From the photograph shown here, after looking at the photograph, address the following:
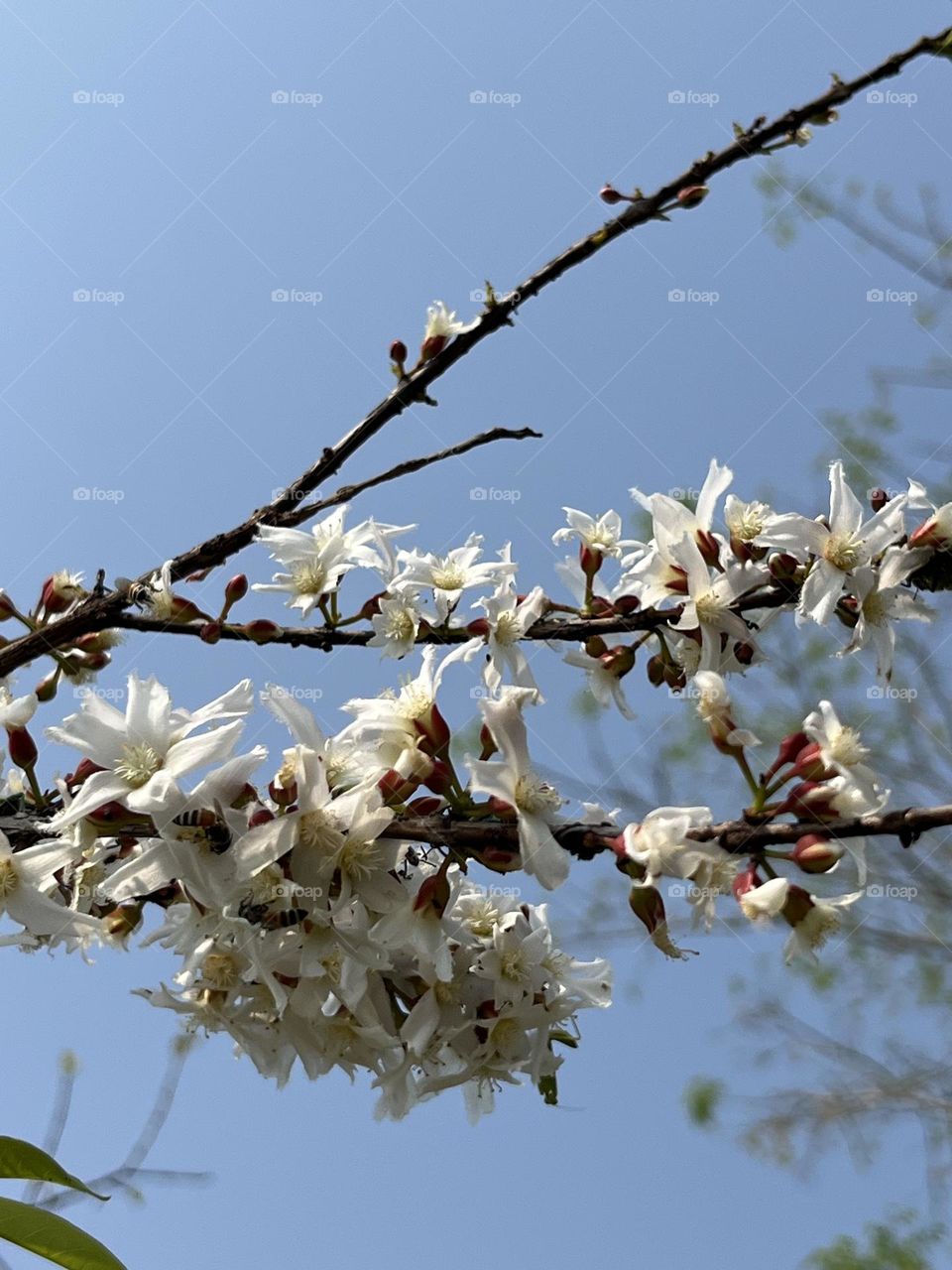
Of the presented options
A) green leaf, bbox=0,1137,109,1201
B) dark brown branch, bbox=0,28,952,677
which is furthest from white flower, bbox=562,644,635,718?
A: green leaf, bbox=0,1137,109,1201

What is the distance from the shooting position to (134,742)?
116cm

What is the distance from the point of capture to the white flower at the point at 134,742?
1.10m

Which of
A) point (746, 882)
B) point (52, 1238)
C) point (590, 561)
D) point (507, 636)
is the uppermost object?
point (590, 561)

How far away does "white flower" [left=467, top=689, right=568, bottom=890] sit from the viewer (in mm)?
1054

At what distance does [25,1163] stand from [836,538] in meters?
1.28

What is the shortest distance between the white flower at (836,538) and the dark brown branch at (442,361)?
495mm

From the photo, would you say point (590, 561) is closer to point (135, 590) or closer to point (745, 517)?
point (745, 517)

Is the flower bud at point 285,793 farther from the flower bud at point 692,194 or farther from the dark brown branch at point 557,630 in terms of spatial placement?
the flower bud at point 692,194

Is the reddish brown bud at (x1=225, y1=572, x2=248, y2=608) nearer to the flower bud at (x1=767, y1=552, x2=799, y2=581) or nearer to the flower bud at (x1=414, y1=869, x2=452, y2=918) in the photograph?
the flower bud at (x1=414, y1=869, x2=452, y2=918)

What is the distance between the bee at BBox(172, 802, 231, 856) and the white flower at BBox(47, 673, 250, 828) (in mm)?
42

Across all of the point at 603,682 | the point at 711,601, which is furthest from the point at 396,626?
the point at 711,601

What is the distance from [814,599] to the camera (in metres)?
1.55

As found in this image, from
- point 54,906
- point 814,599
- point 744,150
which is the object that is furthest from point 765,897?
point 744,150

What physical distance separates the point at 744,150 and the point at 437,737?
1064mm
